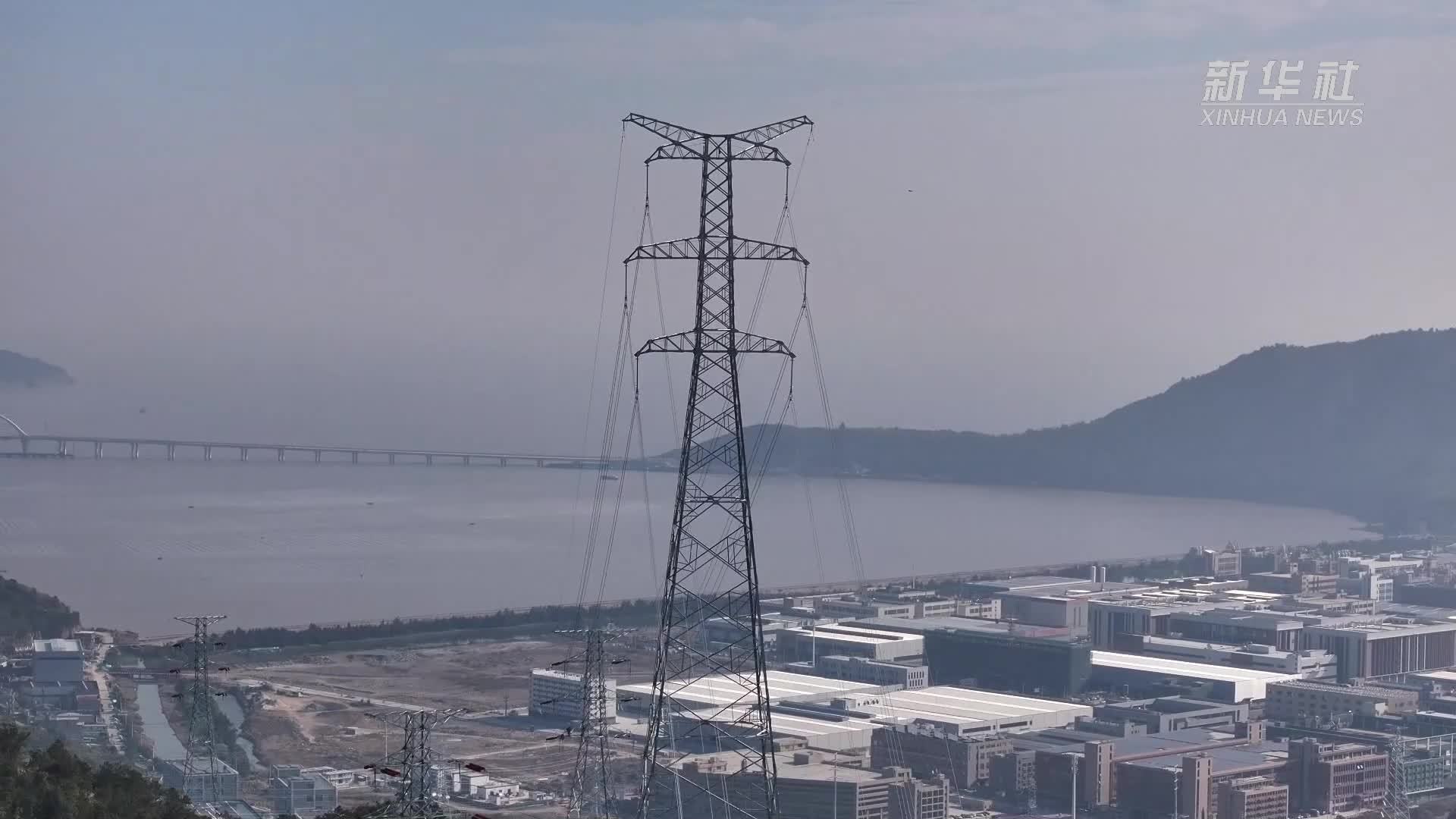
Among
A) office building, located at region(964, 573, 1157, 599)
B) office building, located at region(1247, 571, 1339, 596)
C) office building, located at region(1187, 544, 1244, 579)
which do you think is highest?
office building, located at region(1187, 544, 1244, 579)

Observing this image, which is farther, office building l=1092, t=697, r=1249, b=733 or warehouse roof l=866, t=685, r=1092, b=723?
office building l=1092, t=697, r=1249, b=733

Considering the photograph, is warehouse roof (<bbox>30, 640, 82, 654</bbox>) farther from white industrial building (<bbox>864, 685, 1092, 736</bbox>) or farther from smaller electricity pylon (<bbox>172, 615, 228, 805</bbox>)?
white industrial building (<bbox>864, 685, 1092, 736</bbox>)

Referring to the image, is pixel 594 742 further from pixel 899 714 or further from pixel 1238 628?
pixel 1238 628

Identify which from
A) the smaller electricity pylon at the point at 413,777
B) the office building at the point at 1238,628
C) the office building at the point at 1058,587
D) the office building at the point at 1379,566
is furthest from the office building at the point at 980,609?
the smaller electricity pylon at the point at 413,777

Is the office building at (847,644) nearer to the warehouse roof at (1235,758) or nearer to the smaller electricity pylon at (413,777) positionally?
the warehouse roof at (1235,758)

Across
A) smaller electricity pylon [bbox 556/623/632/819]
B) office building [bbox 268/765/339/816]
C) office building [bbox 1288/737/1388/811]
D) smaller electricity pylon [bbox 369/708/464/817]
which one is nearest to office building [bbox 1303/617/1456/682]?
office building [bbox 1288/737/1388/811]

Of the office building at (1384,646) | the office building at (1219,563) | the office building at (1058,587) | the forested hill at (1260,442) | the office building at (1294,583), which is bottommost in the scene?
the office building at (1384,646)

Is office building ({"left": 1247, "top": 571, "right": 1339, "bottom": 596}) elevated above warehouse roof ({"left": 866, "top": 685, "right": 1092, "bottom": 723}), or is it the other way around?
office building ({"left": 1247, "top": 571, "right": 1339, "bottom": 596})

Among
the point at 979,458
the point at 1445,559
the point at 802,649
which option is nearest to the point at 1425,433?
the point at 979,458
